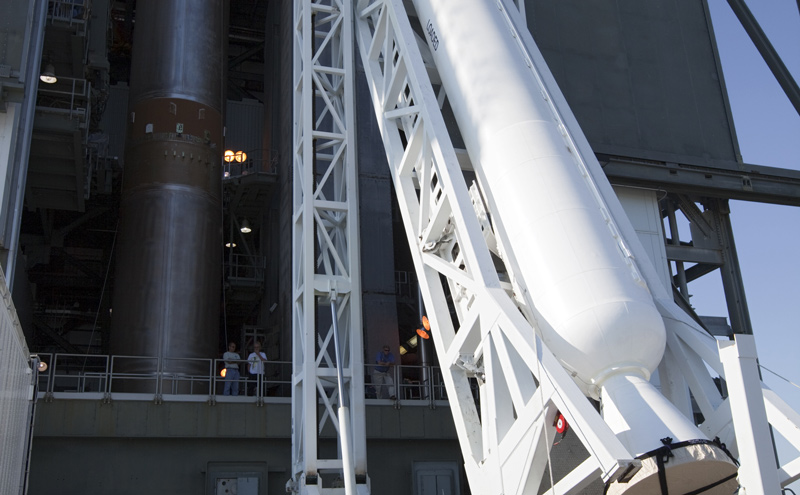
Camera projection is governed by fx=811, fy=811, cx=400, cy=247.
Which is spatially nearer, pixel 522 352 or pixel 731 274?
pixel 522 352

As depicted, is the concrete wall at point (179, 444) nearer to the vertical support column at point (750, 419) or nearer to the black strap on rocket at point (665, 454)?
the black strap on rocket at point (665, 454)

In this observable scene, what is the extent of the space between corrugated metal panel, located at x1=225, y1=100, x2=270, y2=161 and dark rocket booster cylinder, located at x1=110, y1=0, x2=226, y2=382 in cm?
1039

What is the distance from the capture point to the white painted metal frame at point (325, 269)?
1153cm

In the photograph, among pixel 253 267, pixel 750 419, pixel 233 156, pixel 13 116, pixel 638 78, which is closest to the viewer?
pixel 750 419

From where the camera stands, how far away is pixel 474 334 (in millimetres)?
8984

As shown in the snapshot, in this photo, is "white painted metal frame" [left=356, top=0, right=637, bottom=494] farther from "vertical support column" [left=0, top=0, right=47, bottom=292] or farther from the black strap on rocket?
"vertical support column" [left=0, top=0, right=47, bottom=292]

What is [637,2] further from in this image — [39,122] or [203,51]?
[39,122]

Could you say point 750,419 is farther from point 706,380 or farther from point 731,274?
point 731,274

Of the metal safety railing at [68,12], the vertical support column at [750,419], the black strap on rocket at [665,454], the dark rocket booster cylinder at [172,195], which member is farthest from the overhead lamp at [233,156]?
the vertical support column at [750,419]

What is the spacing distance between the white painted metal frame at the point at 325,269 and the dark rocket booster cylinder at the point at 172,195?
6307mm

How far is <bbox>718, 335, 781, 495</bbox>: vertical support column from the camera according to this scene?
513 cm

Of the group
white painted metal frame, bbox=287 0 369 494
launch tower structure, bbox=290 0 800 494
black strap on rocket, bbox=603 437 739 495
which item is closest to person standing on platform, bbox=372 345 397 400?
white painted metal frame, bbox=287 0 369 494

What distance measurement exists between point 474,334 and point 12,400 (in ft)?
15.5

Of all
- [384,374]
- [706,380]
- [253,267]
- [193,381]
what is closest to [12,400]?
[706,380]
